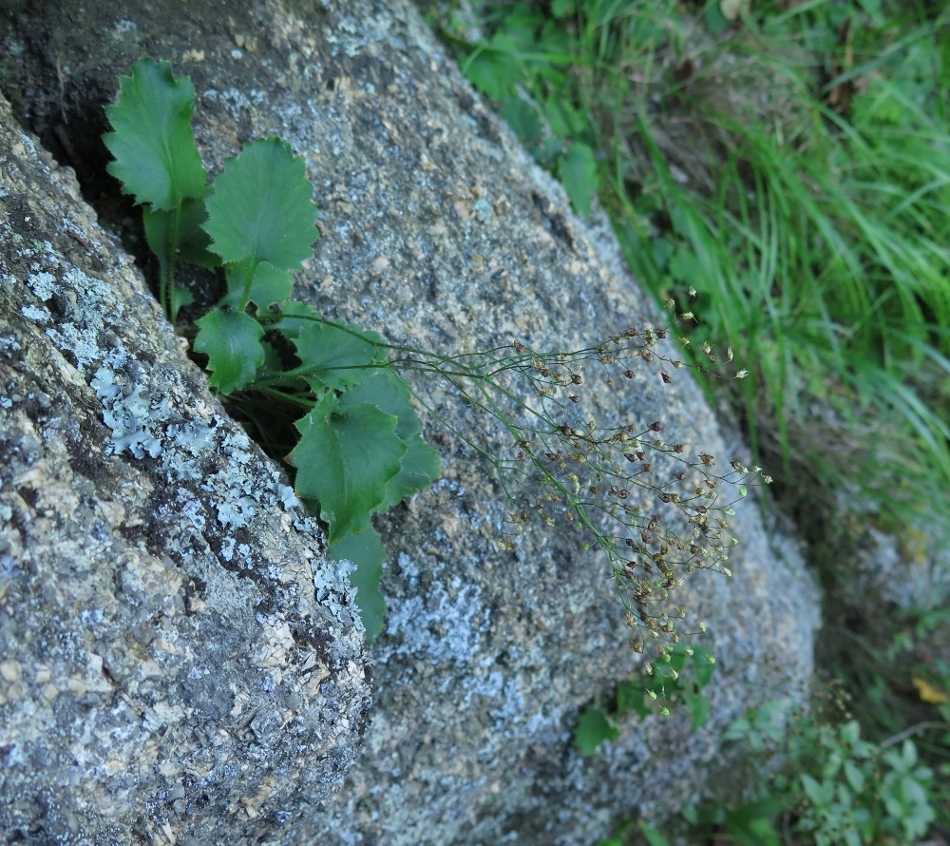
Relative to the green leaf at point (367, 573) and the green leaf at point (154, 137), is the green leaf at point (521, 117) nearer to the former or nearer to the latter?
the green leaf at point (154, 137)

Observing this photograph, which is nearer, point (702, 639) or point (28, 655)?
point (28, 655)

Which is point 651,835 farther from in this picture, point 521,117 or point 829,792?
point 521,117

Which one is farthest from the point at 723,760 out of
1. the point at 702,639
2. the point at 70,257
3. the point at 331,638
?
the point at 70,257

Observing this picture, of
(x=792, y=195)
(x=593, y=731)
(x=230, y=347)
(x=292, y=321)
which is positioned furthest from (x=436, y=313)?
(x=792, y=195)

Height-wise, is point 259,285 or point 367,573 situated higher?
point 259,285

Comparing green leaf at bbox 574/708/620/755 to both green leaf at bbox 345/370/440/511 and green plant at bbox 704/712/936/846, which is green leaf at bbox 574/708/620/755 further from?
green leaf at bbox 345/370/440/511

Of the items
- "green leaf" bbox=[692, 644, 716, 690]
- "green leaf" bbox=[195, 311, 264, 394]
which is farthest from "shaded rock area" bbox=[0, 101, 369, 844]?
"green leaf" bbox=[692, 644, 716, 690]

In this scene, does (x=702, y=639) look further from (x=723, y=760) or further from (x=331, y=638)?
(x=331, y=638)
